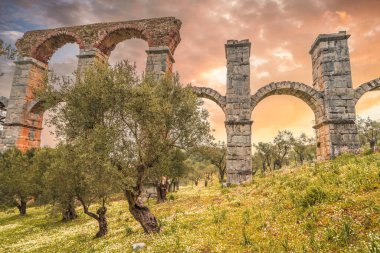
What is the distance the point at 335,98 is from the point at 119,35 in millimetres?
24389

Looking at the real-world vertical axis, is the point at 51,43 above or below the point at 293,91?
above

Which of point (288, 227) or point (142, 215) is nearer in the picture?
point (288, 227)

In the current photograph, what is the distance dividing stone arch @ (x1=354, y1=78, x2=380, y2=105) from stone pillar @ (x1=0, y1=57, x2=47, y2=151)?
3319 centimetres

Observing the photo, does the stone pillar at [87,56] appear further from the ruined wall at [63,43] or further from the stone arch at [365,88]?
the stone arch at [365,88]

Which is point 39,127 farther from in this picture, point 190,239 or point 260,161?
point 260,161

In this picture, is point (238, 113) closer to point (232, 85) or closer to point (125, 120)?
point (232, 85)

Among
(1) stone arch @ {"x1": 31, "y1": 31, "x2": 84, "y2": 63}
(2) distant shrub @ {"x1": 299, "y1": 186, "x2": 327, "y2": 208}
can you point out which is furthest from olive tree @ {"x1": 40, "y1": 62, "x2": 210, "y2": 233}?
(1) stone arch @ {"x1": 31, "y1": 31, "x2": 84, "y2": 63}

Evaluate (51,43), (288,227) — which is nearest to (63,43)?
(51,43)

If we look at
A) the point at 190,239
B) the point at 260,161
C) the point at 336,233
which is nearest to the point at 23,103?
the point at 190,239

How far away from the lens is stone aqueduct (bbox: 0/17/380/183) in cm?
2302

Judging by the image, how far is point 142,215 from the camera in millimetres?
10734

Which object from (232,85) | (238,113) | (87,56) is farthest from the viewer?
(87,56)

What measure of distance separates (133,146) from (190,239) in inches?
180

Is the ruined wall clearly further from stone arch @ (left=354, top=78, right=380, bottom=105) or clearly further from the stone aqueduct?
stone arch @ (left=354, top=78, right=380, bottom=105)
